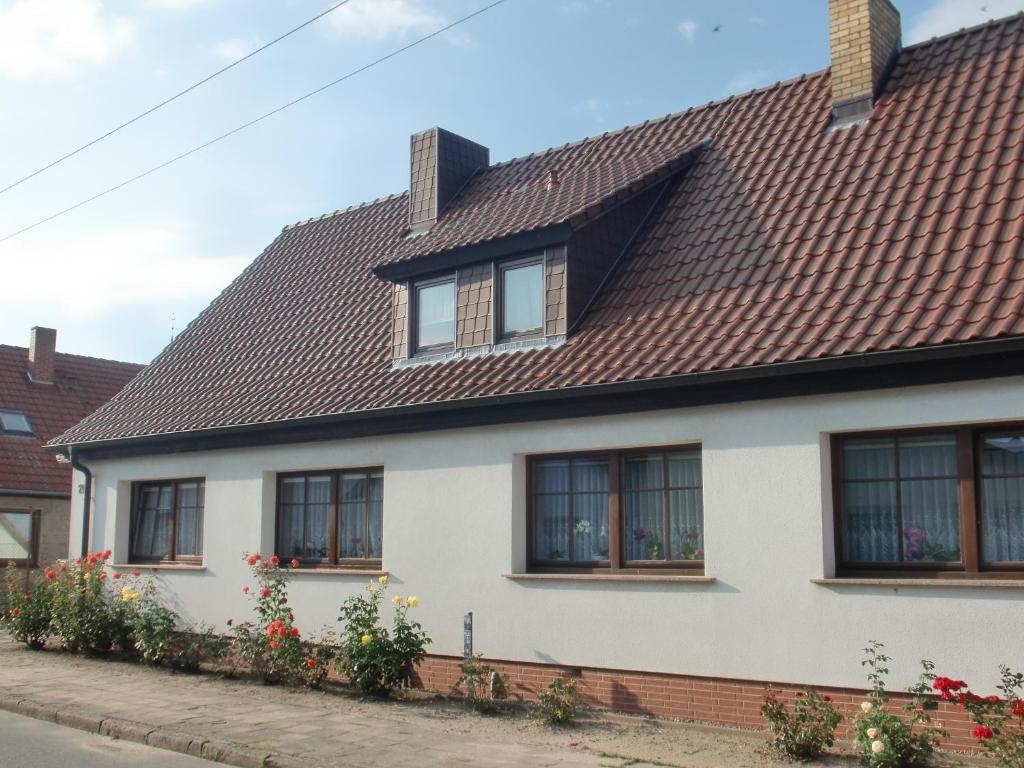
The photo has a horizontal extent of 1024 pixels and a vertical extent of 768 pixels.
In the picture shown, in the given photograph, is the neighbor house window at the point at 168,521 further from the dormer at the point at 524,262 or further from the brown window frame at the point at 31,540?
the brown window frame at the point at 31,540

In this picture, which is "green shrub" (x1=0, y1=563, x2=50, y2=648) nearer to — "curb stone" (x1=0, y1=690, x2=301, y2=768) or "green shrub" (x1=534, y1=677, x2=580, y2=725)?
"curb stone" (x1=0, y1=690, x2=301, y2=768)

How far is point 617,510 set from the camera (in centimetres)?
1092

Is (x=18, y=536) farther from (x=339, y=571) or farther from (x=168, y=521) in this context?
(x=339, y=571)

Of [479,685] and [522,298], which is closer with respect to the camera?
[479,685]

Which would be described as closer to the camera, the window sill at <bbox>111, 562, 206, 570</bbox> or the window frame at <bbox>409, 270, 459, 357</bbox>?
the window frame at <bbox>409, 270, 459, 357</bbox>

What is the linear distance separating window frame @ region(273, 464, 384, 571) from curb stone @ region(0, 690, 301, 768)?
→ 3.80 metres

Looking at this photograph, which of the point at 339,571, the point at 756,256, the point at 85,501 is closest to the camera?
the point at 756,256

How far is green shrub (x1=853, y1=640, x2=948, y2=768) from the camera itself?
776 cm

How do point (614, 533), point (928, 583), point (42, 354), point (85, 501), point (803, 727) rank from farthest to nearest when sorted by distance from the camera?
point (42, 354) → point (85, 501) → point (614, 533) → point (928, 583) → point (803, 727)

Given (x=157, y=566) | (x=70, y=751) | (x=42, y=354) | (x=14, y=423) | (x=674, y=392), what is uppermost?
(x=42, y=354)

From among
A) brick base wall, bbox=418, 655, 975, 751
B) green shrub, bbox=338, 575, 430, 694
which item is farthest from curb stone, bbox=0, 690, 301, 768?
brick base wall, bbox=418, 655, 975, 751

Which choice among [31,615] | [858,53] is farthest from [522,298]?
[31,615]

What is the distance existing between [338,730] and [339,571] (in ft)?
12.5

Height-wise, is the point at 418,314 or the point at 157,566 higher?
the point at 418,314
